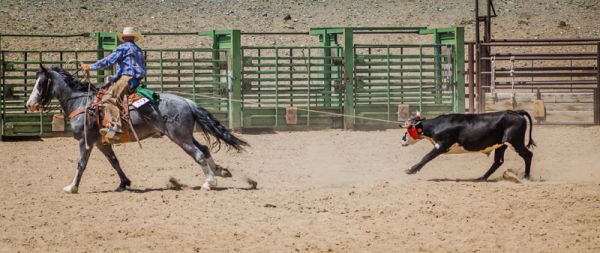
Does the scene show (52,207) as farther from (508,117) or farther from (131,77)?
(508,117)

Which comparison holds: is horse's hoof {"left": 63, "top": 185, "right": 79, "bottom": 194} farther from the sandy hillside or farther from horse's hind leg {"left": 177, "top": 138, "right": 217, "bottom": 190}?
the sandy hillside

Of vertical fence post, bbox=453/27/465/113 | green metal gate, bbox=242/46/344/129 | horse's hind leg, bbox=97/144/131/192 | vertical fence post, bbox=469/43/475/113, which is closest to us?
horse's hind leg, bbox=97/144/131/192

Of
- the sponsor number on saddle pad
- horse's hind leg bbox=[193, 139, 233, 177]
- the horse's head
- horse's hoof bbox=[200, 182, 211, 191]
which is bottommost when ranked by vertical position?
horse's hoof bbox=[200, 182, 211, 191]

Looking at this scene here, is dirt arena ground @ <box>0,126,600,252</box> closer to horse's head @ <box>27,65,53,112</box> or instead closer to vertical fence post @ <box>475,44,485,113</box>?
horse's head @ <box>27,65,53,112</box>

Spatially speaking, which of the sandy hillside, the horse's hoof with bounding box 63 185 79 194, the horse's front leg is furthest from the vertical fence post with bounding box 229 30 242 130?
the sandy hillside

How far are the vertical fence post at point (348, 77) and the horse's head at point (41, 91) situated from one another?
23.4 ft

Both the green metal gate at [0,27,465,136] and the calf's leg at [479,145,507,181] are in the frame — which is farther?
the green metal gate at [0,27,465,136]

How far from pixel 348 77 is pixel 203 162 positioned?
7169 mm

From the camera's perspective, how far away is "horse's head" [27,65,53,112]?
13.1 metres

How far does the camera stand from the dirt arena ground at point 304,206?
32.7 ft

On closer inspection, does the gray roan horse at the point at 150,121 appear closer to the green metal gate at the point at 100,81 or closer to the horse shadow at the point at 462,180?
the horse shadow at the point at 462,180

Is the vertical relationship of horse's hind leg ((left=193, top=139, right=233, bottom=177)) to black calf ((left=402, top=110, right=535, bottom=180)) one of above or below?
below

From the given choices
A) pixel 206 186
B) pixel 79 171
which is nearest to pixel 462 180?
pixel 206 186

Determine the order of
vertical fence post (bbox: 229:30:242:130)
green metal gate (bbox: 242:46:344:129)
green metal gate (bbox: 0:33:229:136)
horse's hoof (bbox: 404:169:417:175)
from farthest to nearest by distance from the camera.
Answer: green metal gate (bbox: 242:46:344:129)
vertical fence post (bbox: 229:30:242:130)
green metal gate (bbox: 0:33:229:136)
horse's hoof (bbox: 404:169:417:175)
